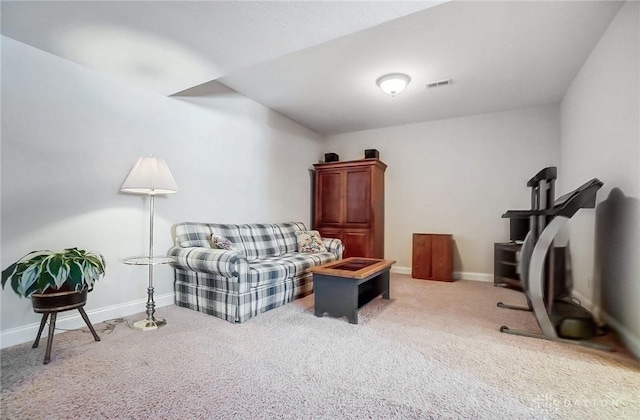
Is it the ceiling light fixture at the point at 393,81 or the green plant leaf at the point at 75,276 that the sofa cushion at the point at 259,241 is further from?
the ceiling light fixture at the point at 393,81

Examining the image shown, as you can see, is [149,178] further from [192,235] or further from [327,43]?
[327,43]

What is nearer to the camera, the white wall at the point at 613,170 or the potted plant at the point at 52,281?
the potted plant at the point at 52,281

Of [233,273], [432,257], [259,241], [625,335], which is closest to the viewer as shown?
[625,335]

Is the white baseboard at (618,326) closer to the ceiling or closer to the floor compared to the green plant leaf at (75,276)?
closer to the floor

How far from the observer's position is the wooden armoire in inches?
186

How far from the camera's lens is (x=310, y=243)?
4016 mm

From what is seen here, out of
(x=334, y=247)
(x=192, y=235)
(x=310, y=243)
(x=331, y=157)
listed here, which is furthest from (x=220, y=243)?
(x=331, y=157)

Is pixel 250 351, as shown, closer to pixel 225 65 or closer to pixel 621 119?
pixel 225 65

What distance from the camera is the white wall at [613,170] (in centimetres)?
201

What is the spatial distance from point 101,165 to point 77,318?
4.28ft

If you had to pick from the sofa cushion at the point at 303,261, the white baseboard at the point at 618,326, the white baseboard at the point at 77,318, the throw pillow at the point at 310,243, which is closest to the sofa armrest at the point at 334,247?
the throw pillow at the point at 310,243

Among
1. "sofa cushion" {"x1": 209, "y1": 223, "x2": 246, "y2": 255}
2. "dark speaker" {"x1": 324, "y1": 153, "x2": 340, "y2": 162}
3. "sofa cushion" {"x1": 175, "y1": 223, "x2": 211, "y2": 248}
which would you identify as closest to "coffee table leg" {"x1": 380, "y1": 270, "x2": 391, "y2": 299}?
"sofa cushion" {"x1": 209, "y1": 223, "x2": 246, "y2": 255}

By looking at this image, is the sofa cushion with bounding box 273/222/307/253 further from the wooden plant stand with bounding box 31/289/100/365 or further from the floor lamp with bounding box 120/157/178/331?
the wooden plant stand with bounding box 31/289/100/365

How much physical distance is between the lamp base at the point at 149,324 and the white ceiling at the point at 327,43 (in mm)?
2157
